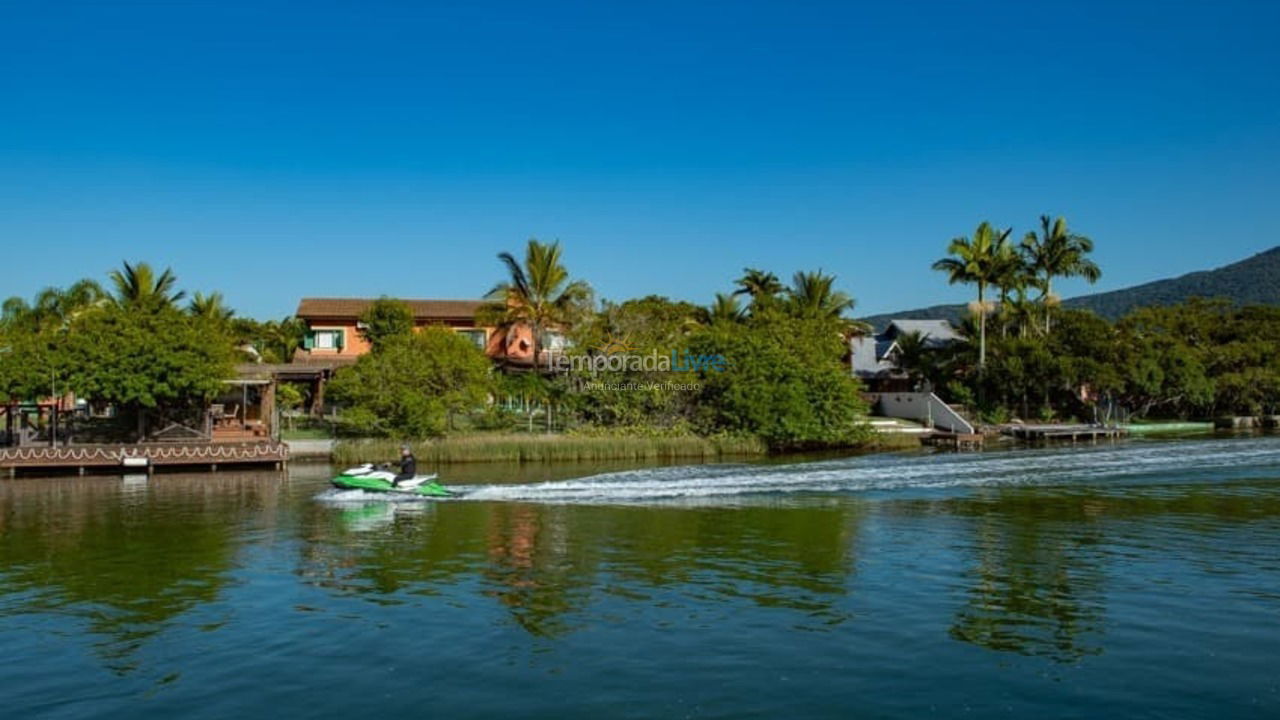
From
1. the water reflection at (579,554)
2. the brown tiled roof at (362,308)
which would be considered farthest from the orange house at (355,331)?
the water reflection at (579,554)

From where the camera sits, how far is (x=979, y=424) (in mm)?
56000

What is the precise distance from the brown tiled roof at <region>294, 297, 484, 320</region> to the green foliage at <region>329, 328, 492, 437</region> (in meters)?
16.9

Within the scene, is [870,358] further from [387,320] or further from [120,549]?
[120,549]

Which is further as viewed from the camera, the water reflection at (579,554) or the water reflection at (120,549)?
the water reflection at (579,554)

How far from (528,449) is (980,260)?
3564 centimetres

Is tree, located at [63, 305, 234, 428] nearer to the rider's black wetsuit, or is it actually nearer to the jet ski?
the jet ski

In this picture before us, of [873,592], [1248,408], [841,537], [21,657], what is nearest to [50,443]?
[21,657]

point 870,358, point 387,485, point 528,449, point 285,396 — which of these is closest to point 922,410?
point 870,358

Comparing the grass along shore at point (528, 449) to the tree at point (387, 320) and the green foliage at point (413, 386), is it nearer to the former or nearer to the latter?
the green foliage at point (413, 386)

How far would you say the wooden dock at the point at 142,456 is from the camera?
121 ft

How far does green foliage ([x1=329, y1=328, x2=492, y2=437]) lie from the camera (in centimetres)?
4272

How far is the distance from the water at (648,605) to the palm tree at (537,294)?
27.6 m

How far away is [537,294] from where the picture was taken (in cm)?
5688

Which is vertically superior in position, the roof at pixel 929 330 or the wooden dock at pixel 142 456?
the roof at pixel 929 330
